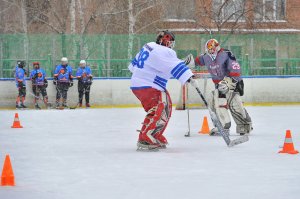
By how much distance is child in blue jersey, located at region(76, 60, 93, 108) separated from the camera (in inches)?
1029

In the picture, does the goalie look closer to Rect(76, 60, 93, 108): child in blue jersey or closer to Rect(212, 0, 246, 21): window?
Rect(76, 60, 93, 108): child in blue jersey

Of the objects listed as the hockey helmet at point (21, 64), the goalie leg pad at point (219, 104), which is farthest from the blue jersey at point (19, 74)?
the goalie leg pad at point (219, 104)

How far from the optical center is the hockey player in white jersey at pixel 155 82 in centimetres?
1249

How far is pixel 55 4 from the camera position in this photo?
122 feet

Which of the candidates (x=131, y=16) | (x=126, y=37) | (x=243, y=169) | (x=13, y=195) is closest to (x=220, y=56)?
(x=243, y=169)

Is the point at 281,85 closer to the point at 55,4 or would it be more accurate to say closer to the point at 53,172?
the point at 55,4

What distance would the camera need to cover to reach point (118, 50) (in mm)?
26828

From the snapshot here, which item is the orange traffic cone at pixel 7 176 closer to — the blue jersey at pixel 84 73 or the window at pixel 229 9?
the blue jersey at pixel 84 73

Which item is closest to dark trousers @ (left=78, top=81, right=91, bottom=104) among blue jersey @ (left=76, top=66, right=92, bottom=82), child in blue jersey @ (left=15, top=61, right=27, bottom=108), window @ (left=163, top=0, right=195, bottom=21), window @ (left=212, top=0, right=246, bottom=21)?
blue jersey @ (left=76, top=66, right=92, bottom=82)

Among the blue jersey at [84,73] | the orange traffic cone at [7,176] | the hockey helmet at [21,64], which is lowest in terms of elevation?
the orange traffic cone at [7,176]

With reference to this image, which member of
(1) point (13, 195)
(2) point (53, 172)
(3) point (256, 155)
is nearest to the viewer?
(1) point (13, 195)

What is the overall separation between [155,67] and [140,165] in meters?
2.17

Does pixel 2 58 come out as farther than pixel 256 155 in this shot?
Yes

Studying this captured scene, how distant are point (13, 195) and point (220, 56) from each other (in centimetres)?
697
